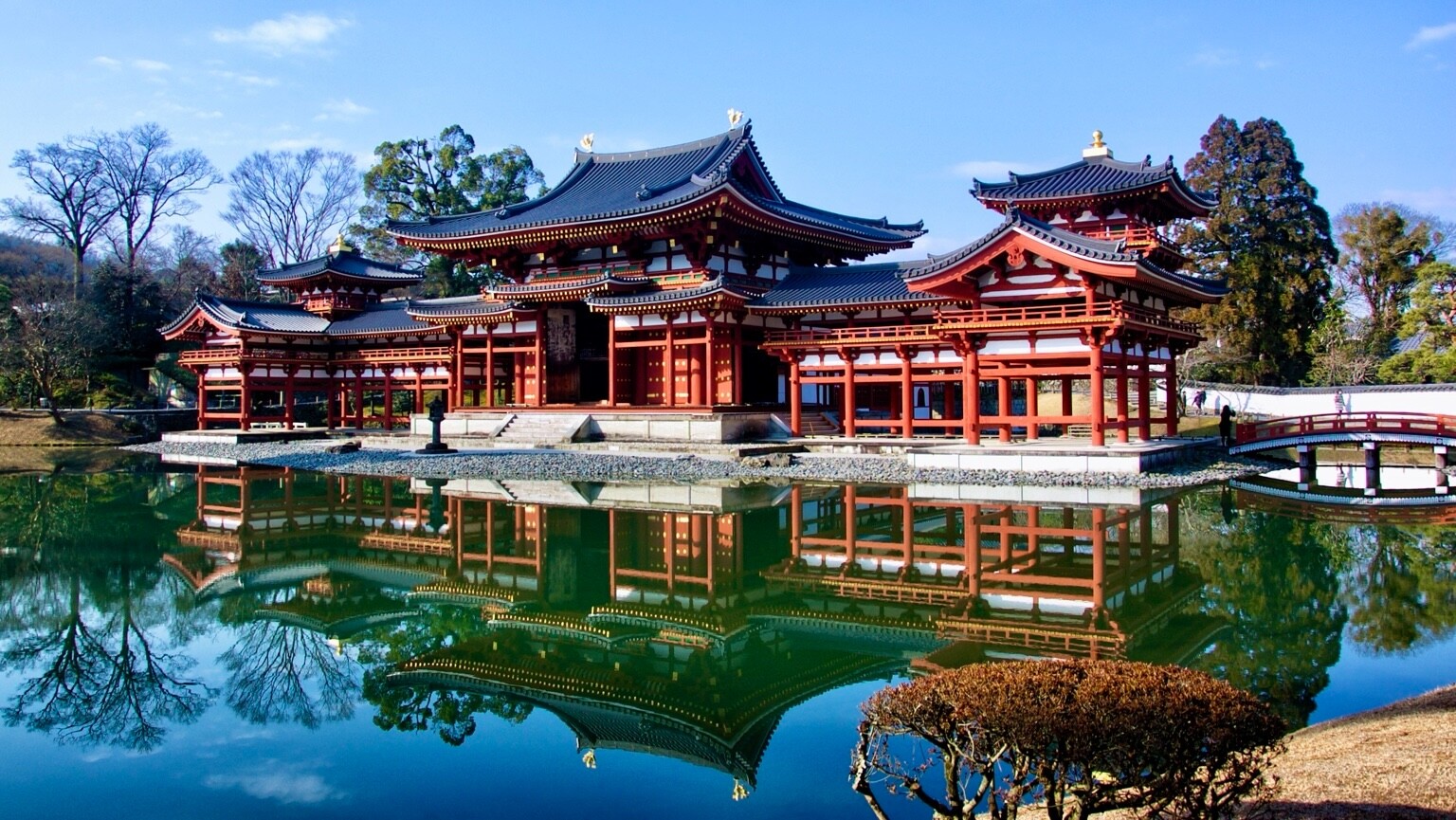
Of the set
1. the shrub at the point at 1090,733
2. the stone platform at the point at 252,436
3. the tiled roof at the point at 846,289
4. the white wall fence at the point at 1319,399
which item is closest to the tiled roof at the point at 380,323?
the stone platform at the point at 252,436

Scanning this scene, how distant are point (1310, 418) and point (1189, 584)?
14071 millimetres

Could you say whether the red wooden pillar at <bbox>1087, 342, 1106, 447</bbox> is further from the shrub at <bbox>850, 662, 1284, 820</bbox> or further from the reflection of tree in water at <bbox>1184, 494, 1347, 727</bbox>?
the shrub at <bbox>850, 662, 1284, 820</bbox>

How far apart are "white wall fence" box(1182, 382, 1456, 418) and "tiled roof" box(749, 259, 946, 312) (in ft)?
51.0

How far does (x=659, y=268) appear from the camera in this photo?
100 ft

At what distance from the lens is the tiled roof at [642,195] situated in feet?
98.2

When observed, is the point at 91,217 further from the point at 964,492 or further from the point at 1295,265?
the point at 1295,265

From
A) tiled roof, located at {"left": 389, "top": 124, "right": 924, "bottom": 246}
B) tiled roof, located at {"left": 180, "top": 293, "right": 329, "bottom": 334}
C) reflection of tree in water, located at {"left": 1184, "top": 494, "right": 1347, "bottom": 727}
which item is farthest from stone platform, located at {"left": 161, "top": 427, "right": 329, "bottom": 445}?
reflection of tree in water, located at {"left": 1184, "top": 494, "right": 1347, "bottom": 727}

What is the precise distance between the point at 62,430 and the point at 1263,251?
155 ft

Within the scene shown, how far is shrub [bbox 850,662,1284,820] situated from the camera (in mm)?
3826

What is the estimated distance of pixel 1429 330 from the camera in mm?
36781

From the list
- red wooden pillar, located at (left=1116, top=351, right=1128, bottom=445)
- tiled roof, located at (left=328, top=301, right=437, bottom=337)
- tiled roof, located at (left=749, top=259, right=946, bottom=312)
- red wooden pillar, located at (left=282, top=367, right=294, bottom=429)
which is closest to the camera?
red wooden pillar, located at (left=1116, top=351, right=1128, bottom=445)

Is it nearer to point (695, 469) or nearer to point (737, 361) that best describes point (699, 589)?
point (695, 469)

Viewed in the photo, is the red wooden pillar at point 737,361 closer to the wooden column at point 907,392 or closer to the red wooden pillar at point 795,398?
the red wooden pillar at point 795,398

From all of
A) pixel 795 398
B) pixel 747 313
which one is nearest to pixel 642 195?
pixel 747 313
